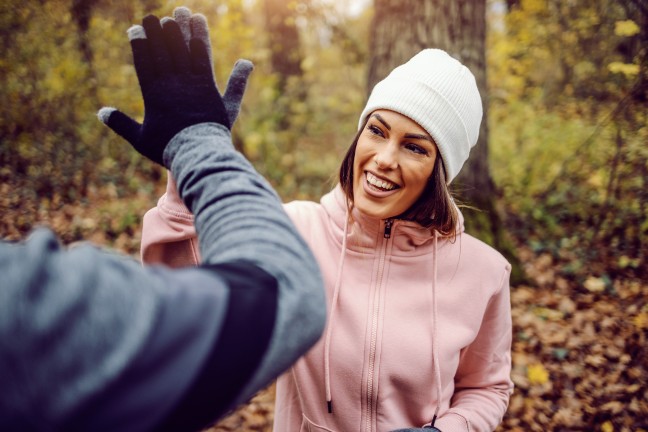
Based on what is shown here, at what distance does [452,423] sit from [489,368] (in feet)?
1.17

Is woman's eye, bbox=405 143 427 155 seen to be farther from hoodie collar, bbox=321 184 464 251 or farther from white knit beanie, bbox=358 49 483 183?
hoodie collar, bbox=321 184 464 251

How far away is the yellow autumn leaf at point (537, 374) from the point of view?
3.47m

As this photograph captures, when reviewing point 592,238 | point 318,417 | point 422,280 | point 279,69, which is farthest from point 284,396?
point 279,69

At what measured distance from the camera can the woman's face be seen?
1.90m

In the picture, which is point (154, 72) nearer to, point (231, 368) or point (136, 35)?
point (136, 35)

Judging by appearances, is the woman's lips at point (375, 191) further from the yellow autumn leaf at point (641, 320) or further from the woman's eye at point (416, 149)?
the yellow autumn leaf at point (641, 320)

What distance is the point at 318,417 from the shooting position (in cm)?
189

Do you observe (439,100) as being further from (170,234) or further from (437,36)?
(437,36)

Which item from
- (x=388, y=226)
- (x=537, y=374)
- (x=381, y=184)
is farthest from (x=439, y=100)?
(x=537, y=374)

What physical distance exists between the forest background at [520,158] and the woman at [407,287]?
5.52ft

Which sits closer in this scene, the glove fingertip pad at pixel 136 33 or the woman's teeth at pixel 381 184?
the glove fingertip pad at pixel 136 33

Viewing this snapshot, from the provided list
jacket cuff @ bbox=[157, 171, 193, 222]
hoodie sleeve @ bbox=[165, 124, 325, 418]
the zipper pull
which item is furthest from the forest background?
hoodie sleeve @ bbox=[165, 124, 325, 418]

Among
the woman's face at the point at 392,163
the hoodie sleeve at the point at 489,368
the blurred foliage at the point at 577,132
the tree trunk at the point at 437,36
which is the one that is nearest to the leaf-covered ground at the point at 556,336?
the blurred foliage at the point at 577,132

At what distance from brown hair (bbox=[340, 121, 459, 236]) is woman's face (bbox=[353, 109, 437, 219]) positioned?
0.05 meters
